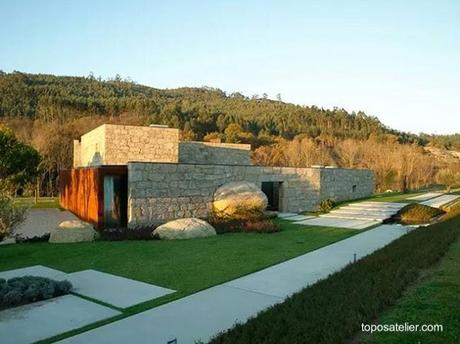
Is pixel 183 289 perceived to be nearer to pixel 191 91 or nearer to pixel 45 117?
pixel 45 117

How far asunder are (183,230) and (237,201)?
387 centimetres

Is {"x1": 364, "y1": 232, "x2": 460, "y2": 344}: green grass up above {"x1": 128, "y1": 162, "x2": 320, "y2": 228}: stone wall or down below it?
below

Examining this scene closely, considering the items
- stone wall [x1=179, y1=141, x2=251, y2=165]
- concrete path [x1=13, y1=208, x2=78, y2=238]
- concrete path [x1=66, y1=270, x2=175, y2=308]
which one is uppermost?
stone wall [x1=179, y1=141, x2=251, y2=165]

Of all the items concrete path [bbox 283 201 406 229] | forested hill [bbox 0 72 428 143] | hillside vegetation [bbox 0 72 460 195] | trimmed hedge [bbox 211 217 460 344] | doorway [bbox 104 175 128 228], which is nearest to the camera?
trimmed hedge [bbox 211 217 460 344]

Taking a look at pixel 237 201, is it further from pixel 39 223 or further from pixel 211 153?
pixel 211 153

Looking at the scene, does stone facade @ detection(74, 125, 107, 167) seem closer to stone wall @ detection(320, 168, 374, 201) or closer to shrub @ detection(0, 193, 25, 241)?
shrub @ detection(0, 193, 25, 241)

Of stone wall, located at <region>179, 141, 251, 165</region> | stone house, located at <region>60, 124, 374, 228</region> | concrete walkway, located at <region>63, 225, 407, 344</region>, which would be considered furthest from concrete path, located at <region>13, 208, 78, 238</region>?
concrete walkway, located at <region>63, 225, 407, 344</region>

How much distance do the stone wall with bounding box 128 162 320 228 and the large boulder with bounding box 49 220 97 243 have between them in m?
1.92

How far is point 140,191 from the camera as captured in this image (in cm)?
1284

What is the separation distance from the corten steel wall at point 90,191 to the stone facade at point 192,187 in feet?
3.38

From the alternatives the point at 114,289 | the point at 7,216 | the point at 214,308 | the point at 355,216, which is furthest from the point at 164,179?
the point at 355,216

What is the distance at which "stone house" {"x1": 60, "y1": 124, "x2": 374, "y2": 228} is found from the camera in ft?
43.0

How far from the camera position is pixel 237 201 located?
1471 centimetres

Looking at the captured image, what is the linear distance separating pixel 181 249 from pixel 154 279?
2.65 m
